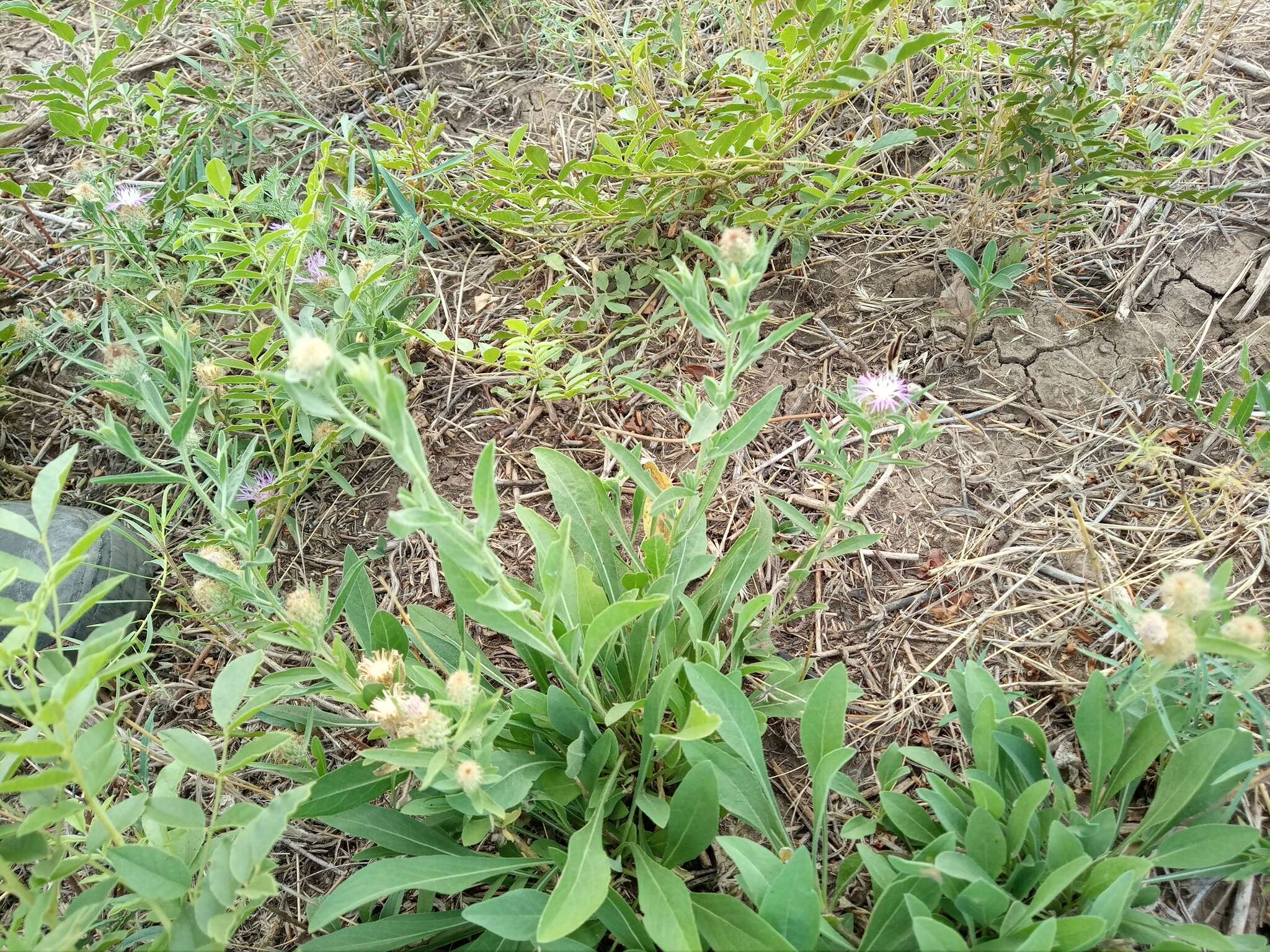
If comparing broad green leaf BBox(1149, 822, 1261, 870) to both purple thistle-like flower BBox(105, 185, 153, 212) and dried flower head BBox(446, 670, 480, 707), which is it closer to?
dried flower head BBox(446, 670, 480, 707)

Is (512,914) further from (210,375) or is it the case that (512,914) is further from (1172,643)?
(210,375)

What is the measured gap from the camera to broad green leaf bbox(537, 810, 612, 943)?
1180 millimetres

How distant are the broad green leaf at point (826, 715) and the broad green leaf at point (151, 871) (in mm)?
1081

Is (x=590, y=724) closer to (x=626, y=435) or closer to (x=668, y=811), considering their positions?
(x=668, y=811)

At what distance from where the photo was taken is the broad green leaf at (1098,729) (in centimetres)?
145

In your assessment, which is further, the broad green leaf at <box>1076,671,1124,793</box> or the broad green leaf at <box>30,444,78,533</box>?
the broad green leaf at <box>1076,671,1124,793</box>

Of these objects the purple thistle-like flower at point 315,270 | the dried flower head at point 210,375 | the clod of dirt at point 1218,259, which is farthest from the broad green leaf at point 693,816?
the clod of dirt at point 1218,259

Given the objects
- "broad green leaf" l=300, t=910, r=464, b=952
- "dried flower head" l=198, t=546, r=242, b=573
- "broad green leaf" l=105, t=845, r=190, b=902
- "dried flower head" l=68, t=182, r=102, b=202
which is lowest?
"broad green leaf" l=300, t=910, r=464, b=952

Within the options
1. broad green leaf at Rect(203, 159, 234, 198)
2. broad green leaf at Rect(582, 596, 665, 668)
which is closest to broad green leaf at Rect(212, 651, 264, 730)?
broad green leaf at Rect(582, 596, 665, 668)

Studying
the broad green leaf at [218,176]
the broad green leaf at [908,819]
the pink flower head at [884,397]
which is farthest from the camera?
the broad green leaf at [218,176]

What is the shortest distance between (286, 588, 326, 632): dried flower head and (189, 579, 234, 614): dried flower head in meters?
0.36

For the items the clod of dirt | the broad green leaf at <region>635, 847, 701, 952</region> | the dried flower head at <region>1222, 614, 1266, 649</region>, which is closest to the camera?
the dried flower head at <region>1222, 614, 1266, 649</region>

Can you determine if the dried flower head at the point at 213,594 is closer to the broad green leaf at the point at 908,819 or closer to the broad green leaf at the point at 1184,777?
the broad green leaf at the point at 908,819

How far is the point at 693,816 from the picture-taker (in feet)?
4.59
